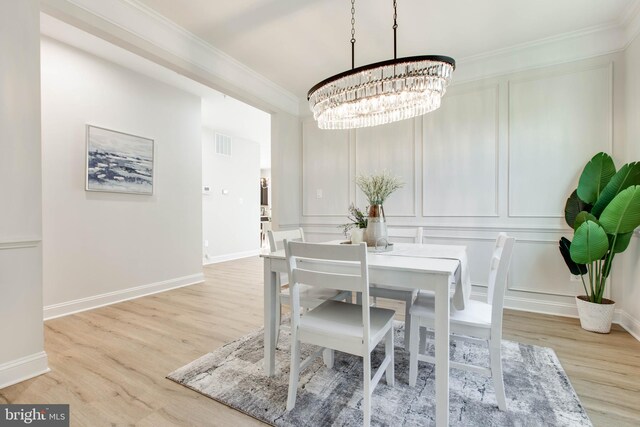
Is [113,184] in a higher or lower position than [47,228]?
higher

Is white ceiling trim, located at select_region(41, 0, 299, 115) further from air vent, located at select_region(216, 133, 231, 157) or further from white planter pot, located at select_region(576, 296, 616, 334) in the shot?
white planter pot, located at select_region(576, 296, 616, 334)

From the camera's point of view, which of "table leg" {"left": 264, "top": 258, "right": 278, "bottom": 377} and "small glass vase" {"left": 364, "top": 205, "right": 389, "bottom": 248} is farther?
"small glass vase" {"left": 364, "top": 205, "right": 389, "bottom": 248}

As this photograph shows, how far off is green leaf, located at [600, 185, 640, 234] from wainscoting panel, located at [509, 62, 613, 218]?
552mm

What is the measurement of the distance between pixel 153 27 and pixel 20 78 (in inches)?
→ 42.5

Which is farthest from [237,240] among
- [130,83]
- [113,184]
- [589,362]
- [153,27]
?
[589,362]

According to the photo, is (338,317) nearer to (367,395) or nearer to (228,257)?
(367,395)

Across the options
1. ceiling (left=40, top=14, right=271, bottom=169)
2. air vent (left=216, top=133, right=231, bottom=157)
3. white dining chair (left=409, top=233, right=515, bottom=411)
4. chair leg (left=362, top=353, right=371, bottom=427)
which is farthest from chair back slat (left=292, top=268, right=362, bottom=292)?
air vent (left=216, top=133, right=231, bottom=157)

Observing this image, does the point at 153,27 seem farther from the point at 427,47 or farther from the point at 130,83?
the point at 427,47

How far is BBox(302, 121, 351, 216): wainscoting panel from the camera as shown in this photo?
4027 millimetres

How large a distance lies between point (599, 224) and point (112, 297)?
4.83m

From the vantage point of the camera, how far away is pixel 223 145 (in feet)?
19.8

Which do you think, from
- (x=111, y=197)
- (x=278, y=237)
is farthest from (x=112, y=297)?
(x=278, y=237)

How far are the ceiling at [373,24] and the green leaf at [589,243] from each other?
5.93 feet

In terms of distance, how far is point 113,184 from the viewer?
11.1 ft
